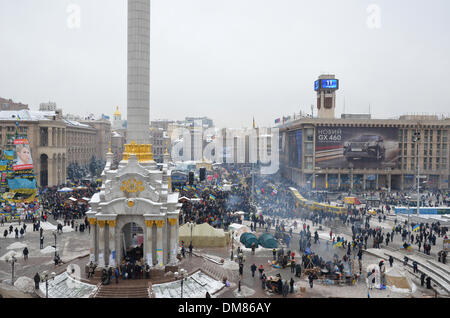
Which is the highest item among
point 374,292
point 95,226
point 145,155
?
point 145,155

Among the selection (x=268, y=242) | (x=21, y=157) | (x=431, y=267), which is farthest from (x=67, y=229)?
(x=431, y=267)

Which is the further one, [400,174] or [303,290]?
[400,174]

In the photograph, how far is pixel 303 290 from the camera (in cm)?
2294

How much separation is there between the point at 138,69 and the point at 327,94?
6334 cm

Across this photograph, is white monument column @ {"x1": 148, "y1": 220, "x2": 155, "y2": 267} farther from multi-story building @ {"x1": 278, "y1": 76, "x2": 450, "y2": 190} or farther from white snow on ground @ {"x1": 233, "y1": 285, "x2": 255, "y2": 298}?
multi-story building @ {"x1": 278, "y1": 76, "x2": 450, "y2": 190}

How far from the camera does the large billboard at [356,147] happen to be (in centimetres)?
7562

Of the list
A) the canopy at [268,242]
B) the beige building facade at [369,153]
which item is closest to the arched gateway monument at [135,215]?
the canopy at [268,242]

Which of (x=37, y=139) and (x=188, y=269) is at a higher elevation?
(x=37, y=139)

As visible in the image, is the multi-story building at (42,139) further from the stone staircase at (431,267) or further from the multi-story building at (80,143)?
the stone staircase at (431,267)

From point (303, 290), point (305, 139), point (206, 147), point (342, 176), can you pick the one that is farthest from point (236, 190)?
point (206, 147)

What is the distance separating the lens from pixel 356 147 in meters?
76.2

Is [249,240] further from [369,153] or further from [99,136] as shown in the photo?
[99,136]
